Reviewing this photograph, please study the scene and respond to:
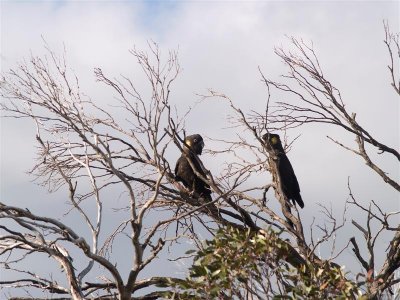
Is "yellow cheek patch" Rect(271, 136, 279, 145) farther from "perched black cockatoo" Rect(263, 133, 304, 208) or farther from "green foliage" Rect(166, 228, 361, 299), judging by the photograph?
"green foliage" Rect(166, 228, 361, 299)

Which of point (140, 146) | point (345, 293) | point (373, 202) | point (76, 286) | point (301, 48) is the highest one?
point (301, 48)

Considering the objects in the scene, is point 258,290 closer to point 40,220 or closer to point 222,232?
point 222,232

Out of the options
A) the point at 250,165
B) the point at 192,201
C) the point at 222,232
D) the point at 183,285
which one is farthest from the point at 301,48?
the point at 183,285

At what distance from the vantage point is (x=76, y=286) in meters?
5.50

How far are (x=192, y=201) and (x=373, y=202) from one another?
185 centimetres

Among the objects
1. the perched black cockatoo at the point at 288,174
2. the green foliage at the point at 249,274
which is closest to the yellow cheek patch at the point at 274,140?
the perched black cockatoo at the point at 288,174

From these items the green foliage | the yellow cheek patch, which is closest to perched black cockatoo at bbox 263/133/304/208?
the yellow cheek patch

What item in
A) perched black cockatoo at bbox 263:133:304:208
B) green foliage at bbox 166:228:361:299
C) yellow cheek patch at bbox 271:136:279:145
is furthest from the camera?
yellow cheek patch at bbox 271:136:279:145

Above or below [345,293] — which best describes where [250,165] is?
above

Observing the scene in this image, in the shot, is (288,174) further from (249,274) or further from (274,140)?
(249,274)

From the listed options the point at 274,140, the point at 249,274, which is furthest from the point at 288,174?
the point at 249,274

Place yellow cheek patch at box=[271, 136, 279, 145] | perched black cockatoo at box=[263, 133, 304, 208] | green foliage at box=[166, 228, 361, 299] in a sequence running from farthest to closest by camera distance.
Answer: yellow cheek patch at box=[271, 136, 279, 145] < perched black cockatoo at box=[263, 133, 304, 208] < green foliage at box=[166, 228, 361, 299]

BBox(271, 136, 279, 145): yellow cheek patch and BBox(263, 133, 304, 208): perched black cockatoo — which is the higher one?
BBox(271, 136, 279, 145): yellow cheek patch

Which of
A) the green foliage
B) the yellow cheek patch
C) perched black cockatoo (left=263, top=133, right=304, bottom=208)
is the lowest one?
the green foliage
